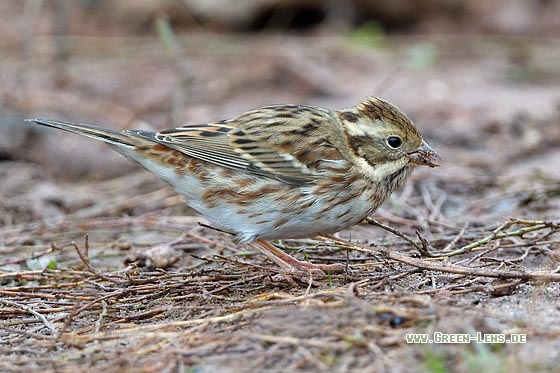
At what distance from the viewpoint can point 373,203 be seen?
5.23 meters

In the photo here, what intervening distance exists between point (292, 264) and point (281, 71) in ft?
20.6

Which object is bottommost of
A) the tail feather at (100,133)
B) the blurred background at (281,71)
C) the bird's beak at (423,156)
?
the tail feather at (100,133)

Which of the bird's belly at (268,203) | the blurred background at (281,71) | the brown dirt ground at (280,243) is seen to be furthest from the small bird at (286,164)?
the blurred background at (281,71)

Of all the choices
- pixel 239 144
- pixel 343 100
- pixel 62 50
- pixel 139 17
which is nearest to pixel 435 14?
pixel 343 100

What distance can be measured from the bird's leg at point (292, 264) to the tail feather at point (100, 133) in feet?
3.44

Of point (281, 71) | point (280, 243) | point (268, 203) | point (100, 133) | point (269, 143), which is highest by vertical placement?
point (281, 71)

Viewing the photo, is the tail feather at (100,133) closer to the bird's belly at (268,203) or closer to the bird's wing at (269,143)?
the bird's wing at (269,143)

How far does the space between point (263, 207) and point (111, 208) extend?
2.83 metres

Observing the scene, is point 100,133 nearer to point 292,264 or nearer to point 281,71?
point 292,264

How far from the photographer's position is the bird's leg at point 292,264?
525 centimetres

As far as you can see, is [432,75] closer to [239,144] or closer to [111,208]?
[111,208]

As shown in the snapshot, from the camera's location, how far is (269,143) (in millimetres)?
5484

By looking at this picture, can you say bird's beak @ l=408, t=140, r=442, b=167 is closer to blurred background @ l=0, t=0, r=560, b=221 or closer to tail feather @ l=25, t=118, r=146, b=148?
tail feather @ l=25, t=118, r=146, b=148

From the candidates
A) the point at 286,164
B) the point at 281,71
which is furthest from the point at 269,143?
the point at 281,71
